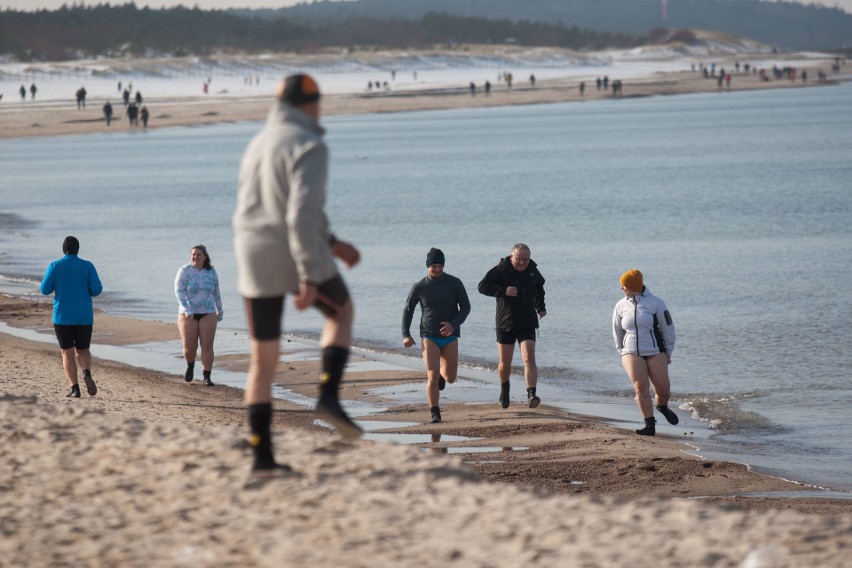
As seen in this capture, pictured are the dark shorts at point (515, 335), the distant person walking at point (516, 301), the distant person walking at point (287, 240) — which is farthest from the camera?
the dark shorts at point (515, 335)

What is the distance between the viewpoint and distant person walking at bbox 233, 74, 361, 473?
5906 millimetres

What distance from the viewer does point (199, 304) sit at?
1400 cm

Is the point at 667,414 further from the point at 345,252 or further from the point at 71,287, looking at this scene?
the point at 345,252

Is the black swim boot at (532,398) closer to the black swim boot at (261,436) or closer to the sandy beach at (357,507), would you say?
the sandy beach at (357,507)

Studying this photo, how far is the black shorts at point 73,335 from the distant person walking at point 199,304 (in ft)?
4.65

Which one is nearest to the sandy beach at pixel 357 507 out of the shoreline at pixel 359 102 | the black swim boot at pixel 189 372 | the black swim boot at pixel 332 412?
the black swim boot at pixel 332 412

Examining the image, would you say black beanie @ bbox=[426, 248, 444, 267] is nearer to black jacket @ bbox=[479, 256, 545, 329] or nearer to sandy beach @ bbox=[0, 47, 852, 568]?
black jacket @ bbox=[479, 256, 545, 329]

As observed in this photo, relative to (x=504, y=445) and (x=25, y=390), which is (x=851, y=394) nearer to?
(x=504, y=445)

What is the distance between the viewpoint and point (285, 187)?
6.00 meters

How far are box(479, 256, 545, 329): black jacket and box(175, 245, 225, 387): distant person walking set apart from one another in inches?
122

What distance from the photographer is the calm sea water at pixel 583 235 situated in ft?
51.0

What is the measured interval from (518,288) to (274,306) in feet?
22.5

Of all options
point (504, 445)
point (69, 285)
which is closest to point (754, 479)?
point (504, 445)

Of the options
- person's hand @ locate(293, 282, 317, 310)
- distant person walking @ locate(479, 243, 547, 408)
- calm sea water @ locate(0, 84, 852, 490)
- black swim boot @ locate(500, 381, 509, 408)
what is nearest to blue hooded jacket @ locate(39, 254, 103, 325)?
distant person walking @ locate(479, 243, 547, 408)
